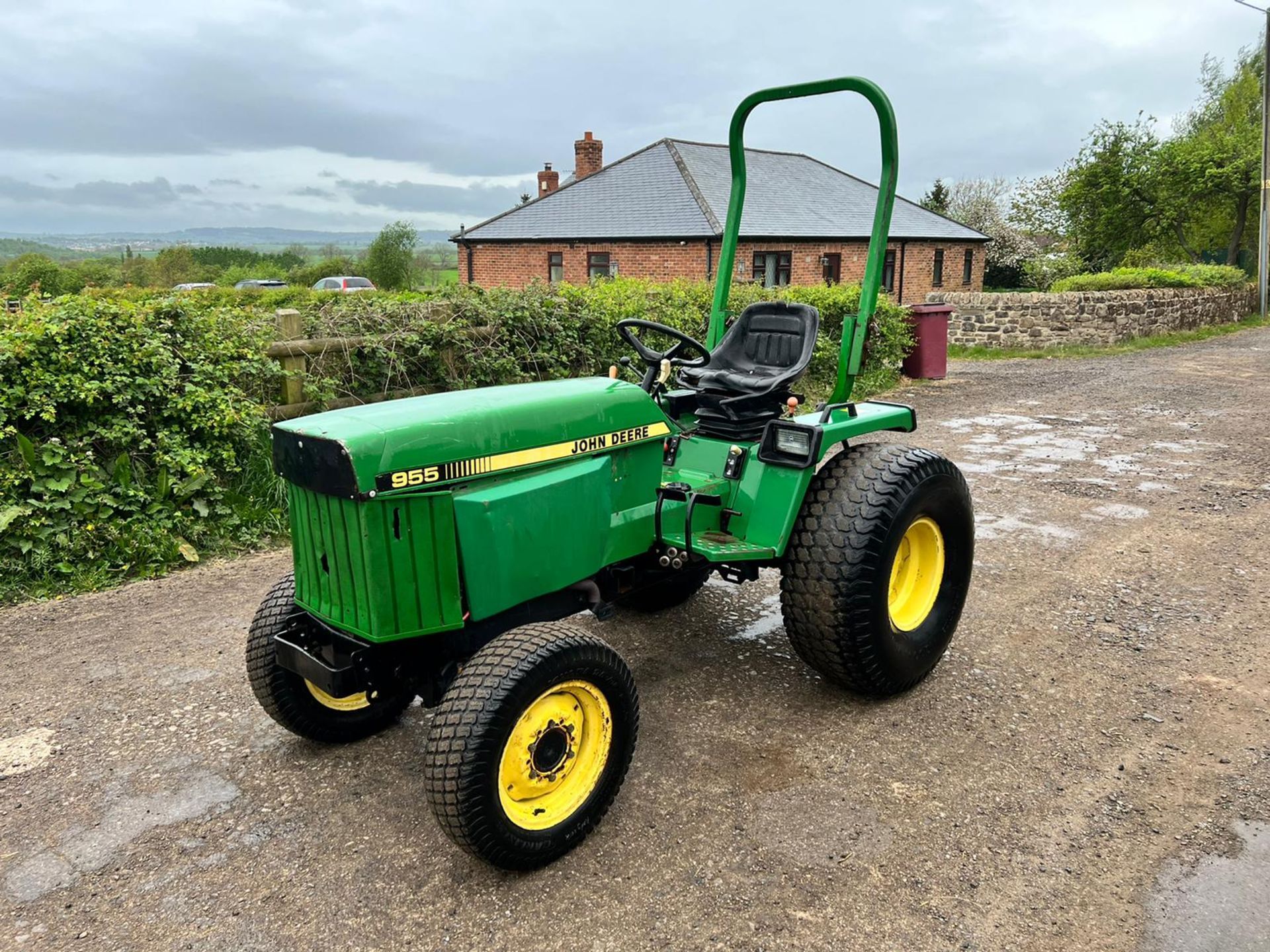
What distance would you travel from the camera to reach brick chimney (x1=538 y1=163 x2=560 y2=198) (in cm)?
3186

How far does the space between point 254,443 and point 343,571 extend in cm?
336

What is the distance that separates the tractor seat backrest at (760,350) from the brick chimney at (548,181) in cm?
2929

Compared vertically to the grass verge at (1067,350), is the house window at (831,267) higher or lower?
higher

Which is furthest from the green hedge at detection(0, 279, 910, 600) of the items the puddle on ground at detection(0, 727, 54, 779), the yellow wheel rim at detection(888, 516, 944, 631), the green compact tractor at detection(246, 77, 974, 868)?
the yellow wheel rim at detection(888, 516, 944, 631)

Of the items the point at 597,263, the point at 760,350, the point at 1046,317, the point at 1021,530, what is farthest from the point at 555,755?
the point at 597,263

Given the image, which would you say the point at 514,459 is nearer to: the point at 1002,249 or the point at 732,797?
the point at 732,797

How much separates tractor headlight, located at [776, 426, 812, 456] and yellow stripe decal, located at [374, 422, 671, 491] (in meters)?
0.43

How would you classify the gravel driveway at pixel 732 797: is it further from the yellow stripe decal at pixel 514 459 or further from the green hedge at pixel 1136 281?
the green hedge at pixel 1136 281

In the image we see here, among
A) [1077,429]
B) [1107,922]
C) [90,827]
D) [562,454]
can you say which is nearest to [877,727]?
[1107,922]

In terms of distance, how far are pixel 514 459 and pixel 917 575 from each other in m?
1.93

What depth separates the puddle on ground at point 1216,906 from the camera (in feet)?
7.59

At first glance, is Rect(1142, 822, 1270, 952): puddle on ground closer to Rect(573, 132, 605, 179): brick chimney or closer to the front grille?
the front grille

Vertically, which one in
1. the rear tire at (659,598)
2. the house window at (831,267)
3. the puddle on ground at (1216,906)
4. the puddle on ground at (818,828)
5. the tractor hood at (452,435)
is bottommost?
the puddle on ground at (1216,906)

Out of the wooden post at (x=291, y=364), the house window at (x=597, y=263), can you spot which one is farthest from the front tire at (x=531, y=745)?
the house window at (x=597, y=263)
